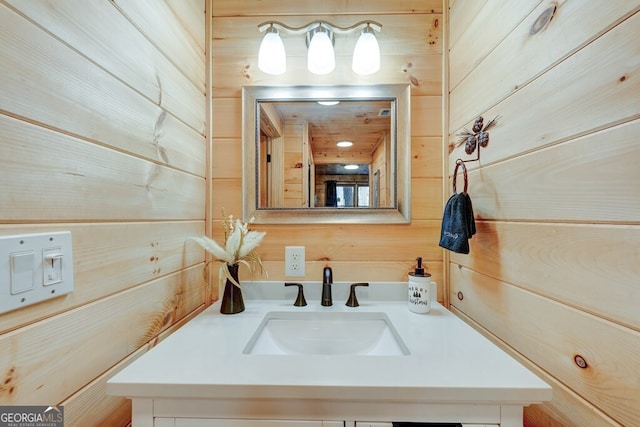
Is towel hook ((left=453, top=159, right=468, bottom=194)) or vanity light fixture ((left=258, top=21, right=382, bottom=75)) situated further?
vanity light fixture ((left=258, top=21, right=382, bottom=75))

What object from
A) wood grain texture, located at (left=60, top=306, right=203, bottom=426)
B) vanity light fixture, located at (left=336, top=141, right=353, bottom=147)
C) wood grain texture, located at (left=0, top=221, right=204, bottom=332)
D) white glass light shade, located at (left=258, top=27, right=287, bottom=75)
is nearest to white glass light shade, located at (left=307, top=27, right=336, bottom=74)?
white glass light shade, located at (left=258, top=27, right=287, bottom=75)

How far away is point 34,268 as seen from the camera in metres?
0.45

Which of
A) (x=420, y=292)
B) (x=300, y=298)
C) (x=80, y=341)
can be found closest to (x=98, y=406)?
(x=80, y=341)

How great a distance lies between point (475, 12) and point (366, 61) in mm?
367

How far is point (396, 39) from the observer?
1.07m

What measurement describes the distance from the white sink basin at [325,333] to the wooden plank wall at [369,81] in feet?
0.54

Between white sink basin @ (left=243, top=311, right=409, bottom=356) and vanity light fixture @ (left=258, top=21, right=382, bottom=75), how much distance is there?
90 cm

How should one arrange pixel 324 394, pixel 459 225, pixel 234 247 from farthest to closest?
1. pixel 234 247
2. pixel 459 225
3. pixel 324 394

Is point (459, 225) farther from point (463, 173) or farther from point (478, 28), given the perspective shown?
point (478, 28)

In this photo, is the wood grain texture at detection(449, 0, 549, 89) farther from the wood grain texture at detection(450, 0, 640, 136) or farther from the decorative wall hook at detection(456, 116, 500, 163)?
the decorative wall hook at detection(456, 116, 500, 163)

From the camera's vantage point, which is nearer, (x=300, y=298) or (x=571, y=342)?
(x=571, y=342)

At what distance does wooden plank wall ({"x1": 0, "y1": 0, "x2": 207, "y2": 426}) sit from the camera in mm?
440

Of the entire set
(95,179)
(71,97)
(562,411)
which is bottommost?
(562,411)

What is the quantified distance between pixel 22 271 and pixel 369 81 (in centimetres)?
110
